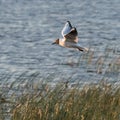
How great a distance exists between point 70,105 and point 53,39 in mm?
18567

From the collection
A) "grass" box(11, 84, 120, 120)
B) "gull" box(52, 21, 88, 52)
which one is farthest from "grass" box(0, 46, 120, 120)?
"gull" box(52, 21, 88, 52)

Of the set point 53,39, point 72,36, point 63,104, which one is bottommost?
point 53,39

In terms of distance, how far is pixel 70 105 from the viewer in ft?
36.5

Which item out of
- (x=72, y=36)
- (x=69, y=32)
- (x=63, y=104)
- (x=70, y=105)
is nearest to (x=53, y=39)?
(x=72, y=36)

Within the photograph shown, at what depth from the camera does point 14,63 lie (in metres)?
22.7

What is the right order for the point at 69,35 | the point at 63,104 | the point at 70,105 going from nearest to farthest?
the point at 70,105 → the point at 63,104 → the point at 69,35

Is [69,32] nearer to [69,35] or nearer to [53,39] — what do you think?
[69,35]

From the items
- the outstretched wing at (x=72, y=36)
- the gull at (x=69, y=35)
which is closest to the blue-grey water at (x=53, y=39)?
the gull at (x=69, y=35)

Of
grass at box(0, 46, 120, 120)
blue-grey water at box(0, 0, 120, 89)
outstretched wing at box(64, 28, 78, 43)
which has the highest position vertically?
outstretched wing at box(64, 28, 78, 43)

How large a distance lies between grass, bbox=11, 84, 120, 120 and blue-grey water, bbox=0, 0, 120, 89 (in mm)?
1112

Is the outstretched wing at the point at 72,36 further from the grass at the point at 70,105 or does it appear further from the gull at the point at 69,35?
the grass at the point at 70,105

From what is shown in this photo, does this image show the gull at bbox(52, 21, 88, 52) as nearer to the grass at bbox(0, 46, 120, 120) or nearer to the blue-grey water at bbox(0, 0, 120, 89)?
the grass at bbox(0, 46, 120, 120)

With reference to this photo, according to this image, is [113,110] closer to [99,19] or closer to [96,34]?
[96,34]

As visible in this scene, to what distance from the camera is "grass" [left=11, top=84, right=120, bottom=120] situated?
10711mm
